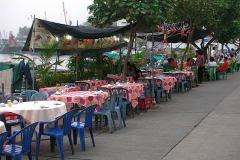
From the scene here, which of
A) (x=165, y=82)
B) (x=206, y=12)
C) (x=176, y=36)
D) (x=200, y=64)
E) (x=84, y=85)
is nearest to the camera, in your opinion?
(x=84, y=85)

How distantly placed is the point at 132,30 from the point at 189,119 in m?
4.59

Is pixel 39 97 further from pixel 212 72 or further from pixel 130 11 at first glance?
pixel 212 72

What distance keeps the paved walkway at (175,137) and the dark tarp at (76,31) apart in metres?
3.52

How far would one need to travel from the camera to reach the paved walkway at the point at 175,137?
841 centimetres

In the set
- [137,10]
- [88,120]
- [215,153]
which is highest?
[137,10]

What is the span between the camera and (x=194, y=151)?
8.62m

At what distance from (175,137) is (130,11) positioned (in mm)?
5472

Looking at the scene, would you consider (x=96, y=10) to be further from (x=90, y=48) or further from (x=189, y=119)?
(x=189, y=119)

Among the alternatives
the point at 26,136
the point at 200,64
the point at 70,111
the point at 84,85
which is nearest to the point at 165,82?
the point at 84,85

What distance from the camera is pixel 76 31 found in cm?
1603

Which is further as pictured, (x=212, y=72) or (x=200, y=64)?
(x=212, y=72)

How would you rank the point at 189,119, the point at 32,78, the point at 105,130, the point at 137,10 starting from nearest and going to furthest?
the point at 105,130 < the point at 189,119 < the point at 137,10 < the point at 32,78

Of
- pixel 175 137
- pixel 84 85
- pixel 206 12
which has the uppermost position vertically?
pixel 206 12

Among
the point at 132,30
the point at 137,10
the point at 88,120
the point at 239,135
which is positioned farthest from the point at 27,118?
the point at 132,30
